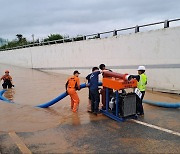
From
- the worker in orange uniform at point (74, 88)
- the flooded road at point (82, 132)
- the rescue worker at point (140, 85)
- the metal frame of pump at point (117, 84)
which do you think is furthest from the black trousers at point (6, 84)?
the rescue worker at point (140, 85)

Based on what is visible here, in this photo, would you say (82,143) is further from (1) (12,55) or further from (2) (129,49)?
(1) (12,55)

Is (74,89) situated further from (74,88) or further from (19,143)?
(19,143)

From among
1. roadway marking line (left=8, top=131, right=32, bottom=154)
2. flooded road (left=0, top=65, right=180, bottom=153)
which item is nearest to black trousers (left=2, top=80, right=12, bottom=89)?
flooded road (left=0, top=65, right=180, bottom=153)

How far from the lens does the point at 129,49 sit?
46.0ft

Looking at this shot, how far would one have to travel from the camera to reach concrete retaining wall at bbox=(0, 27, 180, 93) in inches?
449

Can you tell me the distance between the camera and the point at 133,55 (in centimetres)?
1371

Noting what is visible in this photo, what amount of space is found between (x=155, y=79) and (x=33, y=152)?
8741mm

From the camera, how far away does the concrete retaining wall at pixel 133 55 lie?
37.4 feet

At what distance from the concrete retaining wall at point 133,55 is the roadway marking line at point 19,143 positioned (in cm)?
780

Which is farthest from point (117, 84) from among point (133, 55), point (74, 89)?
point (133, 55)

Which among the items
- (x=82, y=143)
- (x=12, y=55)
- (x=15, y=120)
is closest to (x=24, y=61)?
(x=12, y=55)

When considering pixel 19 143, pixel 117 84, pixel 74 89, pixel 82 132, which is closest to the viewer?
pixel 19 143

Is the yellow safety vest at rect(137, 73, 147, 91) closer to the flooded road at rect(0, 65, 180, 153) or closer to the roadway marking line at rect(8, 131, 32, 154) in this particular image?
the flooded road at rect(0, 65, 180, 153)

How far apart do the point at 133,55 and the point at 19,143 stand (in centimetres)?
953
